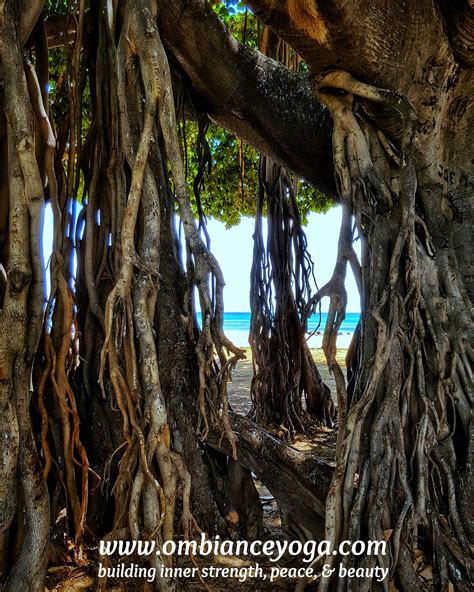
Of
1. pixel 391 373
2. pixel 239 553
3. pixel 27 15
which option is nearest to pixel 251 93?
pixel 27 15

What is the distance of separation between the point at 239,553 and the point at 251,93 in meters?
1.93

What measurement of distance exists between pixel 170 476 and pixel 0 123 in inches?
55.6

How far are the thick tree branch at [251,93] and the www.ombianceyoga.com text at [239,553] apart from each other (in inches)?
66.0

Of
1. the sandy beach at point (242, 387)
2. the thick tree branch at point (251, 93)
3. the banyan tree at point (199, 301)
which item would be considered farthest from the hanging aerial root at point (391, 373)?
the sandy beach at point (242, 387)

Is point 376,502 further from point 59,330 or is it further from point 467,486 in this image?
point 59,330

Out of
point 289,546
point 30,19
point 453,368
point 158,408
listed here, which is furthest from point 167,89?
point 289,546

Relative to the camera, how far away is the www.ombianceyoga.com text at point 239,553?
1609mm

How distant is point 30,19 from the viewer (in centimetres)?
177

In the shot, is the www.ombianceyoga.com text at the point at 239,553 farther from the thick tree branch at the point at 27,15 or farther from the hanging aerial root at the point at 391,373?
the thick tree branch at the point at 27,15

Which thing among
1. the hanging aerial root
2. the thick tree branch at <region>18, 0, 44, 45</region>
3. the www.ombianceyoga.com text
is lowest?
the www.ombianceyoga.com text

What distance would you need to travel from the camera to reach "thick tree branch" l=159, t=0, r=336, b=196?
6.73 feet

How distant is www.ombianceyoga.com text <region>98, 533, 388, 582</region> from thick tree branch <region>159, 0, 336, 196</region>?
1677 millimetres

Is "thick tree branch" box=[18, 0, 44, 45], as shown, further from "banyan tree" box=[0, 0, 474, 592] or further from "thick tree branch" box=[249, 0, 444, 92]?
"thick tree branch" box=[249, 0, 444, 92]

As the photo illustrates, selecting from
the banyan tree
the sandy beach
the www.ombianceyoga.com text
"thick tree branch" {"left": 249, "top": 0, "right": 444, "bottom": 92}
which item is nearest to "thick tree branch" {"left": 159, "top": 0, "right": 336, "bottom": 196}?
the banyan tree
